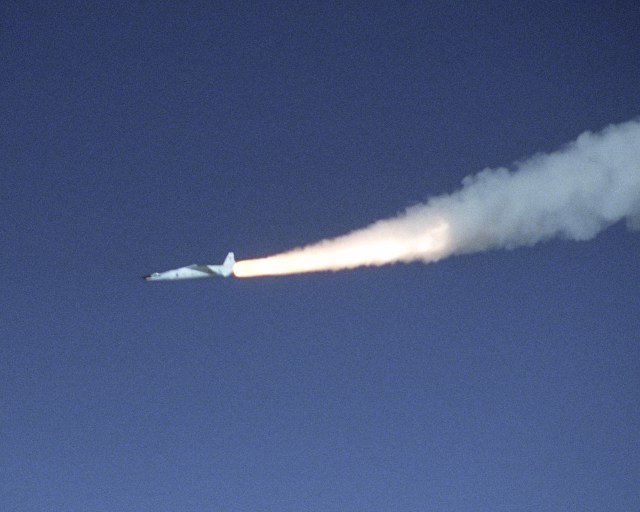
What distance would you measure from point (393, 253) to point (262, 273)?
3434 mm

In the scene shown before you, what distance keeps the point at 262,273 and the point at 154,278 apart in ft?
9.15

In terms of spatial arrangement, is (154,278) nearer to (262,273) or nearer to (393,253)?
(262,273)

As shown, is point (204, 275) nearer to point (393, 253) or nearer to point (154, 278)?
point (154, 278)

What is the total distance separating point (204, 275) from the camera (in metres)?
36.3

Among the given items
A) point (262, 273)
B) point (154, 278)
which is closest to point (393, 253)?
point (262, 273)

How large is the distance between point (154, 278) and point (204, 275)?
139 centimetres

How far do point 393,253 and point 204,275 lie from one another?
490 cm

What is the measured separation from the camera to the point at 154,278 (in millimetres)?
36750

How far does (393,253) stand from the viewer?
121ft

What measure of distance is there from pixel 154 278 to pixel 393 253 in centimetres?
620

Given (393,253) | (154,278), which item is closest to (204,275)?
(154,278)

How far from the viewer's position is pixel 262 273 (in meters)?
37.0

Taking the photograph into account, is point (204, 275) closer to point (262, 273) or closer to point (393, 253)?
point (262, 273)
